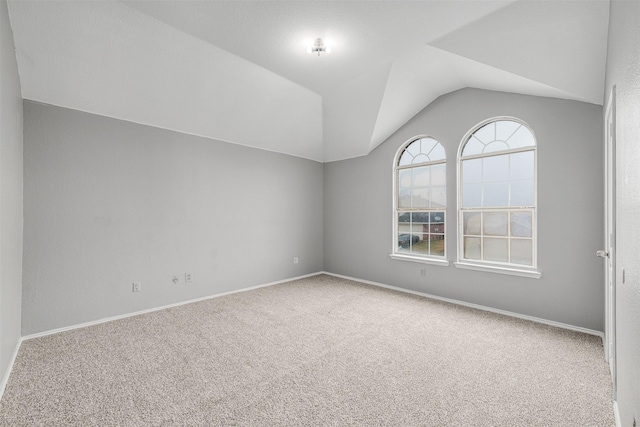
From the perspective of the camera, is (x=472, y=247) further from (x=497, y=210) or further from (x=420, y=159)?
(x=420, y=159)

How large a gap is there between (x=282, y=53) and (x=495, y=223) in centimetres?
328

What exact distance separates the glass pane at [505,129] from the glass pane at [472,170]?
375mm

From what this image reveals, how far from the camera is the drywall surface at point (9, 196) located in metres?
2.07

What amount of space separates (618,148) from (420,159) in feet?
9.85

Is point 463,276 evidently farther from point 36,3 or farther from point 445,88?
point 36,3

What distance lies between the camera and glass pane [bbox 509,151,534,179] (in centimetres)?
350

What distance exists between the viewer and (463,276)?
396 cm

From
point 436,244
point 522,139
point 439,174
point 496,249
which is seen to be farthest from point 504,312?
point 522,139

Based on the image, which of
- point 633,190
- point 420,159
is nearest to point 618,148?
point 633,190

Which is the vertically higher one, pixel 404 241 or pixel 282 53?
pixel 282 53

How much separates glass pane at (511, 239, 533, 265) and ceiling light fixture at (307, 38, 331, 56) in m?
3.13

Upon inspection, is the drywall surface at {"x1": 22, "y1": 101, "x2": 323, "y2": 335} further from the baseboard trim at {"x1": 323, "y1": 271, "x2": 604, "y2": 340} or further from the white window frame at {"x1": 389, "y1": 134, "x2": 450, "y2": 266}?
the baseboard trim at {"x1": 323, "y1": 271, "x2": 604, "y2": 340}

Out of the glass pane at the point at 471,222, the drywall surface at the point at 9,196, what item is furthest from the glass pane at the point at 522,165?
the drywall surface at the point at 9,196

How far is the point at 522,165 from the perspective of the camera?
3566 millimetres
